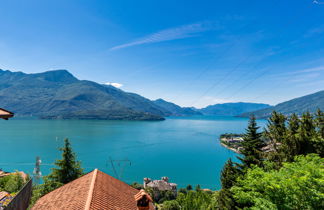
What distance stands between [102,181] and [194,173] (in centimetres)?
6708

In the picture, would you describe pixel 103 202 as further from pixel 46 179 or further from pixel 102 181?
pixel 46 179

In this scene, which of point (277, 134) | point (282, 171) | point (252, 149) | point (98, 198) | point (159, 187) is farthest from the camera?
point (159, 187)

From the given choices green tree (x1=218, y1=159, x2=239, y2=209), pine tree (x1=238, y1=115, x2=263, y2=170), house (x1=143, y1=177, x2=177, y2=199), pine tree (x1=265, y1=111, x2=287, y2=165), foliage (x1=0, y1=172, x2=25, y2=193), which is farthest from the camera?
house (x1=143, y1=177, x2=177, y2=199)

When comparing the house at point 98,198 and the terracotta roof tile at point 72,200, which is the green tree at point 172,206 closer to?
the house at point 98,198

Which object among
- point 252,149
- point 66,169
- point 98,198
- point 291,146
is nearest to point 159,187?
point 66,169

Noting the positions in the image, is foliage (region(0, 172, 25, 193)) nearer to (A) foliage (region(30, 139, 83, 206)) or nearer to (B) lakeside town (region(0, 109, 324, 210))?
(B) lakeside town (region(0, 109, 324, 210))

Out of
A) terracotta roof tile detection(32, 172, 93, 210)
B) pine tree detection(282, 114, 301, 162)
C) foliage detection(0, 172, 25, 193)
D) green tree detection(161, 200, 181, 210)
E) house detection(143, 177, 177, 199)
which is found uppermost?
pine tree detection(282, 114, 301, 162)

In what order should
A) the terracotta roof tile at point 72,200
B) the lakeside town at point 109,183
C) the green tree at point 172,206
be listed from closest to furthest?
the lakeside town at point 109,183 → the terracotta roof tile at point 72,200 → the green tree at point 172,206

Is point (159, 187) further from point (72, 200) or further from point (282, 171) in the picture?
point (72, 200)

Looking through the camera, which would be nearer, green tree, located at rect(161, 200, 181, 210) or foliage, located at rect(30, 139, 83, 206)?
foliage, located at rect(30, 139, 83, 206)

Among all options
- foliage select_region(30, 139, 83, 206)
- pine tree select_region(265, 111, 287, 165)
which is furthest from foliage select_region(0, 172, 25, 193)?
pine tree select_region(265, 111, 287, 165)

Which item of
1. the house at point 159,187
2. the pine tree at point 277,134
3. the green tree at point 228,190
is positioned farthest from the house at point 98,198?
the house at point 159,187

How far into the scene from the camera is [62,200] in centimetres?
895

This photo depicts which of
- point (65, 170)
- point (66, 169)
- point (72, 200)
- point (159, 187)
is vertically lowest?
point (159, 187)
